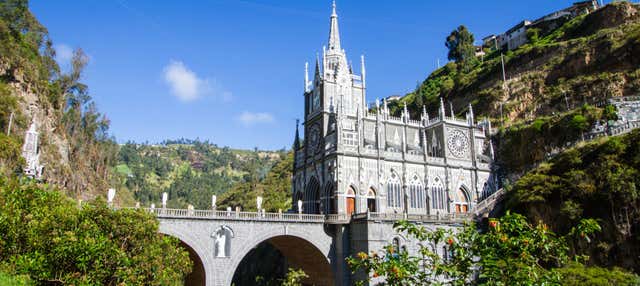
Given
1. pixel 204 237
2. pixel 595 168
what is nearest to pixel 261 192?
→ pixel 204 237

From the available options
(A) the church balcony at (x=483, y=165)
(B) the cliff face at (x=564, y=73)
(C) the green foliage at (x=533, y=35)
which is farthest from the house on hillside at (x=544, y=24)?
(A) the church balcony at (x=483, y=165)

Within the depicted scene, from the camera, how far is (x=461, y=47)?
302 feet

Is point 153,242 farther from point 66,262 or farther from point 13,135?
point 13,135

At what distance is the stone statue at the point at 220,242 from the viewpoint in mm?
34375

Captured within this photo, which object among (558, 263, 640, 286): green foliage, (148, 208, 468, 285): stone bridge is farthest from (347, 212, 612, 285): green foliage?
(148, 208, 468, 285): stone bridge

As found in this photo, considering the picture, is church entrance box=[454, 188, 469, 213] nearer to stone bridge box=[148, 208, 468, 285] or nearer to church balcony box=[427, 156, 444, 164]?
church balcony box=[427, 156, 444, 164]

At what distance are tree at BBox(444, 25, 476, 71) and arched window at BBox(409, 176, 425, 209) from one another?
158 feet

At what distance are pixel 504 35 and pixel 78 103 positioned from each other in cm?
8057

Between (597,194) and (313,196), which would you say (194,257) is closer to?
(313,196)

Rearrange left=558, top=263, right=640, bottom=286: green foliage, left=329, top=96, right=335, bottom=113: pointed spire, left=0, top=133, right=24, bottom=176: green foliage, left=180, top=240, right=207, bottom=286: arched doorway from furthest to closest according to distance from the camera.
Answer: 1. left=329, top=96, right=335, bottom=113: pointed spire
2. left=0, top=133, right=24, bottom=176: green foliage
3. left=180, top=240, right=207, bottom=286: arched doorway
4. left=558, top=263, right=640, bottom=286: green foliage

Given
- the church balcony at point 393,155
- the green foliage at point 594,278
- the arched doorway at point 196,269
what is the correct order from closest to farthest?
the green foliage at point 594,278, the arched doorway at point 196,269, the church balcony at point 393,155

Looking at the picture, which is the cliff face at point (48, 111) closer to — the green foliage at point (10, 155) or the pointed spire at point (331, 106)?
the green foliage at point (10, 155)

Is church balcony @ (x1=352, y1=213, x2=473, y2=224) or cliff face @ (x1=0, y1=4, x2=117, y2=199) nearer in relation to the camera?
church balcony @ (x1=352, y1=213, x2=473, y2=224)

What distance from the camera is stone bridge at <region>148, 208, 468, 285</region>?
33719mm
